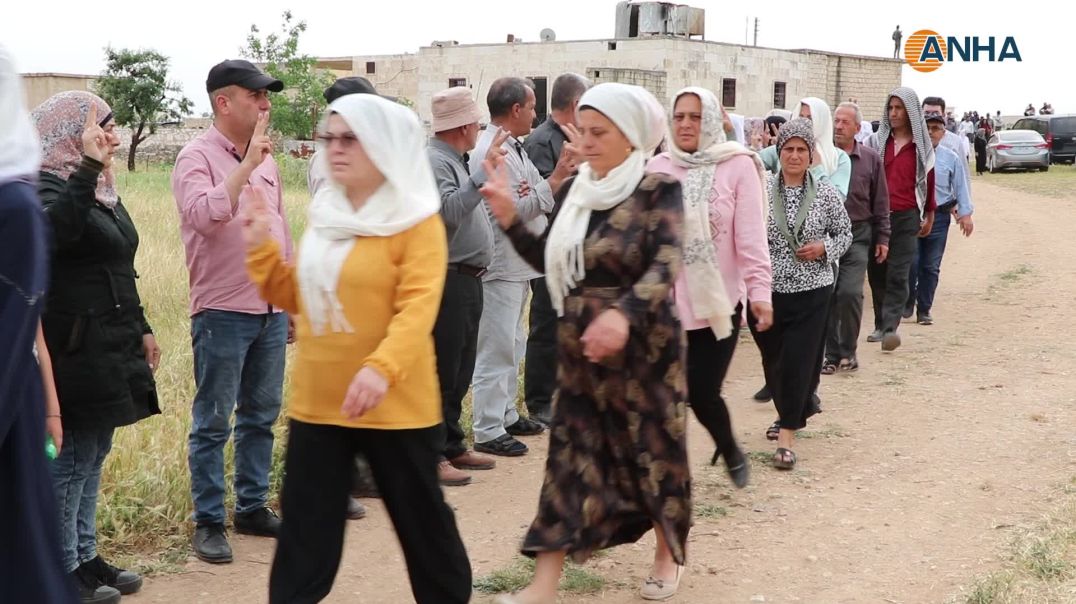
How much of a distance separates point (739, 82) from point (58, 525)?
49395 millimetres

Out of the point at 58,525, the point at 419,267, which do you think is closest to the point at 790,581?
the point at 419,267

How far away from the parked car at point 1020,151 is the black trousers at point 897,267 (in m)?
30.4

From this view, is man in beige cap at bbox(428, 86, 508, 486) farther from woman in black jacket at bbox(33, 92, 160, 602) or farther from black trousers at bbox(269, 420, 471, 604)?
black trousers at bbox(269, 420, 471, 604)

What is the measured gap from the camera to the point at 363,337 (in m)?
3.69

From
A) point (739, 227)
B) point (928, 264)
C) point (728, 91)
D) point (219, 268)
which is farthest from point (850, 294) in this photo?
point (728, 91)

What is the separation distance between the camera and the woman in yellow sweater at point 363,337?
367 centimetres

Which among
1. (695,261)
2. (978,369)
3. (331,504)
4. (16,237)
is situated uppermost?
(16,237)

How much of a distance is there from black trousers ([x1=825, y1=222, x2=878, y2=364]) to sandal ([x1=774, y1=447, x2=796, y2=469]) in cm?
240

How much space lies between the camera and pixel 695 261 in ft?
17.7

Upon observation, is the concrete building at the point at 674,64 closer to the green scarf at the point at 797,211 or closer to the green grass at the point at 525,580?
the green scarf at the point at 797,211

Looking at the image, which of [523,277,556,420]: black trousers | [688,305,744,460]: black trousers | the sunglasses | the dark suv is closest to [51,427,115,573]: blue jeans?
the sunglasses

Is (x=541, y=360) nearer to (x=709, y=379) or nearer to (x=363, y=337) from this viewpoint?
(x=709, y=379)

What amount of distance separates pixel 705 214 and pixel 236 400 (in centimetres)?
232

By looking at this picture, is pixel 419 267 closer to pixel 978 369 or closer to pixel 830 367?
pixel 830 367
